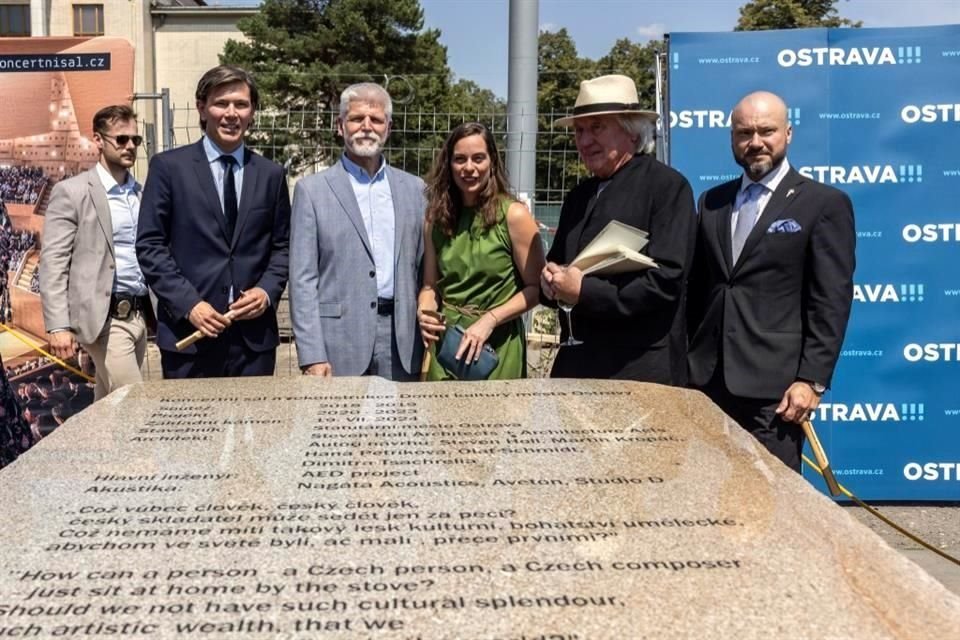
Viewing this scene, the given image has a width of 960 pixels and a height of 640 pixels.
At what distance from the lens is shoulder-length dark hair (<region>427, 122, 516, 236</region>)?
3.72 m

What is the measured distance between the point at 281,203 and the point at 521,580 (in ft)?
8.66

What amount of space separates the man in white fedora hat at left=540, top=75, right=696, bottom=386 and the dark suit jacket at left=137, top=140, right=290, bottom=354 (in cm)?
121

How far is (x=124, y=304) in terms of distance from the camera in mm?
4719

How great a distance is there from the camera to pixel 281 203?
3965 millimetres

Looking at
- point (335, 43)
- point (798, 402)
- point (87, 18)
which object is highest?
point (87, 18)

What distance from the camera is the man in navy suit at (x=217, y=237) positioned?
12.3 feet

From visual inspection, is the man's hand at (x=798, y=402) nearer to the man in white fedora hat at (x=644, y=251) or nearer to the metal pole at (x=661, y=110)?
the man in white fedora hat at (x=644, y=251)

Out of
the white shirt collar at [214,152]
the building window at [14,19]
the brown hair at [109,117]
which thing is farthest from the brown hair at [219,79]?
the building window at [14,19]

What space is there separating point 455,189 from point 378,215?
35cm

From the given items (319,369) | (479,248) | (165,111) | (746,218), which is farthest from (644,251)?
(165,111)

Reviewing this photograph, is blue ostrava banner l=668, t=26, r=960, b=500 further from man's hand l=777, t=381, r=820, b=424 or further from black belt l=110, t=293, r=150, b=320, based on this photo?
black belt l=110, t=293, r=150, b=320

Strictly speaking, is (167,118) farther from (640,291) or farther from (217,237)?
(640,291)

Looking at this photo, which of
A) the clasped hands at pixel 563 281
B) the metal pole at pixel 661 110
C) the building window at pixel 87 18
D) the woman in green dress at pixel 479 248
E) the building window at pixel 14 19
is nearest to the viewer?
the clasped hands at pixel 563 281

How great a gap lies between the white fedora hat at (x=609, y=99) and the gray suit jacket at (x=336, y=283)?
0.94 metres
